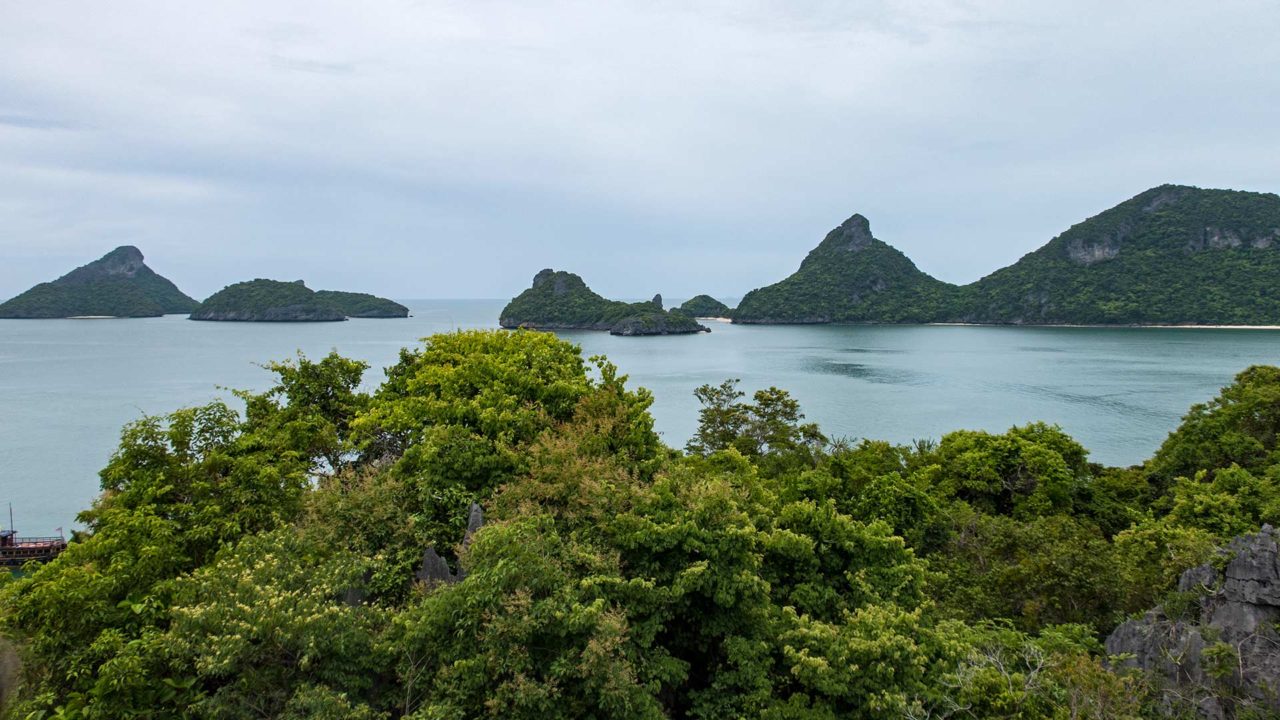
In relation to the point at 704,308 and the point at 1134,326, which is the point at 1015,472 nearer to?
the point at 1134,326

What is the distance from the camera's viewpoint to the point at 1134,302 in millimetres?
110812

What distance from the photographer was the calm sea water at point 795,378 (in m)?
38.7

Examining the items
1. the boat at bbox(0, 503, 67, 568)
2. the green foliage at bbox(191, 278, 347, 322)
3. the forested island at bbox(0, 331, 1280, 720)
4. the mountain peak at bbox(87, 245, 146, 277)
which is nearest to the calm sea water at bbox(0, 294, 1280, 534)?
the boat at bbox(0, 503, 67, 568)

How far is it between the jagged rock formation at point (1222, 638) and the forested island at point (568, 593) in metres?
0.04

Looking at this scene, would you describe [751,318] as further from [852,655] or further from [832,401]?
[852,655]

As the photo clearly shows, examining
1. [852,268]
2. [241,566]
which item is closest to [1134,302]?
[852,268]

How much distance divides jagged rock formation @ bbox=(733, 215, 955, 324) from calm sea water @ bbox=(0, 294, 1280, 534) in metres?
24.7

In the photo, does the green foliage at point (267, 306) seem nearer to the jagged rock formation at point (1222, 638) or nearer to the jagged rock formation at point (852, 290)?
the jagged rock formation at point (852, 290)

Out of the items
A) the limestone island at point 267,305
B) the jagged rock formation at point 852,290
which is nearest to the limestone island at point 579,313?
the jagged rock formation at point 852,290

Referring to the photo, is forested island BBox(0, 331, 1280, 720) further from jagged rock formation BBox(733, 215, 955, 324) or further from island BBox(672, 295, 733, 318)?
island BBox(672, 295, 733, 318)

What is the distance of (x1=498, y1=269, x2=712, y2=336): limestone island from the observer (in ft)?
406

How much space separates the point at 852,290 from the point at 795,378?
8697cm

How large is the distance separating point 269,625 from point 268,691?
33.1 inches

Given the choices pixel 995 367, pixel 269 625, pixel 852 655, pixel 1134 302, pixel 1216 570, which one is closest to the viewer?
pixel 269 625
